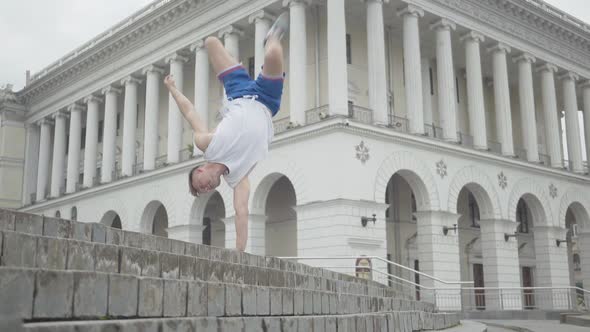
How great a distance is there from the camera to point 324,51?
2725cm

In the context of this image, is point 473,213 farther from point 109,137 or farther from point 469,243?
point 109,137

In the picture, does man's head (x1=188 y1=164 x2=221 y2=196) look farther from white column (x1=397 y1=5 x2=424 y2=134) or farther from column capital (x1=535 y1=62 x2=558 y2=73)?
column capital (x1=535 y1=62 x2=558 y2=73)

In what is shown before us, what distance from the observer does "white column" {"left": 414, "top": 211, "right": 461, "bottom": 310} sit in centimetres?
2403

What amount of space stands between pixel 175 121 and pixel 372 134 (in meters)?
11.5

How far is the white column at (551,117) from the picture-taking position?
32.0m

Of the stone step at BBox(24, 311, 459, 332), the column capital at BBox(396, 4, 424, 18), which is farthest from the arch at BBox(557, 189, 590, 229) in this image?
Answer: the stone step at BBox(24, 311, 459, 332)

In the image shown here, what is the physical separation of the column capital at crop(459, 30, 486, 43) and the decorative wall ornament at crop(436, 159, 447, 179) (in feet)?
21.3

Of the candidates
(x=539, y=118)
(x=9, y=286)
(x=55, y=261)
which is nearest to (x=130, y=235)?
(x=55, y=261)

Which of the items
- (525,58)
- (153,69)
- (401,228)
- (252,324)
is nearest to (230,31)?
(153,69)

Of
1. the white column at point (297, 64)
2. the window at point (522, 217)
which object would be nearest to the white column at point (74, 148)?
the white column at point (297, 64)

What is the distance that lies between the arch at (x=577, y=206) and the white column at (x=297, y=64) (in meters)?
14.9

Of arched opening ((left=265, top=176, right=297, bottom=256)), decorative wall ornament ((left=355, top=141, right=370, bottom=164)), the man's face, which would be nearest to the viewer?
the man's face

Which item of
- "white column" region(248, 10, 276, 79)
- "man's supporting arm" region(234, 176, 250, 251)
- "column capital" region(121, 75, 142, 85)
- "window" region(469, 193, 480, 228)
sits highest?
"column capital" region(121, 75, 142, 85)

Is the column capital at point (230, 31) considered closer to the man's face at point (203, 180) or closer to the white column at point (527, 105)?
the white column at point (527, 105)
